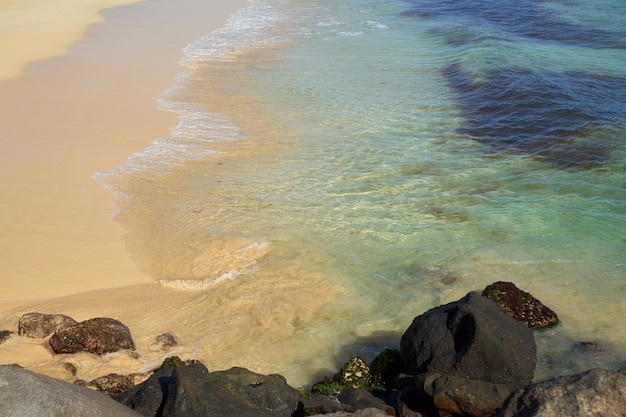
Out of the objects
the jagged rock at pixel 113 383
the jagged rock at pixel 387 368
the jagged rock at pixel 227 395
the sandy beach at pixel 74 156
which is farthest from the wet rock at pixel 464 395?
the sandy beach at pixel 74 156

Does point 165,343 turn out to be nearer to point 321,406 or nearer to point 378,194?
point 321,406

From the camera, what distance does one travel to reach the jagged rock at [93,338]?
835cm

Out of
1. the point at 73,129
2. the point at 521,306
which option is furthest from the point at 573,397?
the point at 73,129

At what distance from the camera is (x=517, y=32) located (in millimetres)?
26844

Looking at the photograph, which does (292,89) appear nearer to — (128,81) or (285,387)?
(128,81)

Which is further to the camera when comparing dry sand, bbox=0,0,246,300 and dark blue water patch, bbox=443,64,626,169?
dark blue water patch, bbox=443,64,626,169

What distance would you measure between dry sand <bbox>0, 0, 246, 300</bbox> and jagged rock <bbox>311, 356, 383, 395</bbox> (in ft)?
11.7

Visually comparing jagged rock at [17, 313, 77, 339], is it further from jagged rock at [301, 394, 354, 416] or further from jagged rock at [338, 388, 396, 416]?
jagged rock at [338, 388, 396, 416]

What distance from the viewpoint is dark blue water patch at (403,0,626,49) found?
83.7ft

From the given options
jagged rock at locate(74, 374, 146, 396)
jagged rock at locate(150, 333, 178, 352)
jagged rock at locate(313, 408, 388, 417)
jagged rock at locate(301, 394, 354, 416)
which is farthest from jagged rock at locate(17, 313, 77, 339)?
jagged rock at locate(313, 408, 388, 417)

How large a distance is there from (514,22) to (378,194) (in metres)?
18.2

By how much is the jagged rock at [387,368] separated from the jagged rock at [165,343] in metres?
2.44

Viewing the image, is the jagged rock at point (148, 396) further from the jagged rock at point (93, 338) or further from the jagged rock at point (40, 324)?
the jagged rock at point (40, 324)

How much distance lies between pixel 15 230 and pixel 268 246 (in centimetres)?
397
